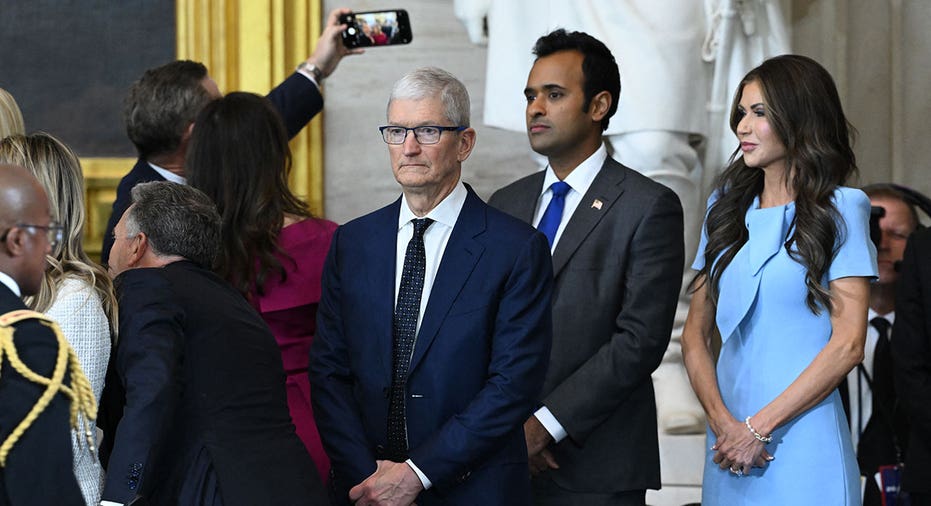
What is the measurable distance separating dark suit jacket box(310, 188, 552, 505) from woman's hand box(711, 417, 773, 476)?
52 centimetres

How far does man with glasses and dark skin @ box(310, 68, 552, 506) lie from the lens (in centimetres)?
344

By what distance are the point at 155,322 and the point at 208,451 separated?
30 cm

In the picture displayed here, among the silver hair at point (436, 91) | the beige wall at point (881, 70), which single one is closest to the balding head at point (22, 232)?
the silver hair at point (436, 91)

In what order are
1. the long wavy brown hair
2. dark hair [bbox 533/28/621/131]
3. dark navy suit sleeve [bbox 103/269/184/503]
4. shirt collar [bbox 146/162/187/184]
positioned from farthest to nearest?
shirt collar [bbox 146/162/187/184] → dark hair [bbox 533/28/621/131] → the long wavy brown hair → dark navy suit sleeve [bbox 103/269/184/503]

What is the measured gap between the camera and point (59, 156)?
3422 millimetres

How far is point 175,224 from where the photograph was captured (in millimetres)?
3389

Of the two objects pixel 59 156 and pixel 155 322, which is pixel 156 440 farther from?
pixel 59 156

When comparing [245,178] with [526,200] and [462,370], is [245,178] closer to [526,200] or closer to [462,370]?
[526,200]

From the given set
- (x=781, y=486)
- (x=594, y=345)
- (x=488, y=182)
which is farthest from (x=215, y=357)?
(x=488, y=182)

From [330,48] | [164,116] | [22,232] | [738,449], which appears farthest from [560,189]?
[22,232]

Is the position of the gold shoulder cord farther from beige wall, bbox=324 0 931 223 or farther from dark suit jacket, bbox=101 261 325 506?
beige wall, bbox=324 0 931 223

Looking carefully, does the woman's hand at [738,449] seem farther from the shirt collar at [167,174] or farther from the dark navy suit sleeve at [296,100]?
the dark navy suit sleeve at [296,100]

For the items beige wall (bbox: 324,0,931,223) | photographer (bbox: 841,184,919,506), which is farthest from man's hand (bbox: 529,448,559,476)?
beige wall (bbox: 324,0,931,223)

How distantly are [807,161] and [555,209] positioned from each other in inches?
30.5
